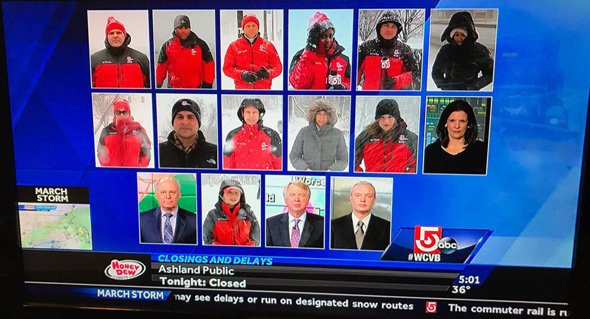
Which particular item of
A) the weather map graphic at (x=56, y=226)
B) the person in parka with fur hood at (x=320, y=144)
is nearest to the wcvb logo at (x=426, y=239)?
the person in parka with fur hood at (x=320, y=144)

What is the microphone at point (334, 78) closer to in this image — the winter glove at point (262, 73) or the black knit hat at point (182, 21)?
the winter glove at point (262, 73)

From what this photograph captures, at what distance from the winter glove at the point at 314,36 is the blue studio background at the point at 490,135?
0.08 ft

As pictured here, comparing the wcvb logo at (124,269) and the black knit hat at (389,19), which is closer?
the black knit hat at (389,19)

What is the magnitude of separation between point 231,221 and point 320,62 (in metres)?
0.38

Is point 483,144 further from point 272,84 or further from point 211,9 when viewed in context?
point 211,9

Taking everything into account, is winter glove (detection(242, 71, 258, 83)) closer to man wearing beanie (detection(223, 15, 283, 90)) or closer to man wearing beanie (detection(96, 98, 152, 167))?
man wearing beanie (detection(223, 15, 283, 90))

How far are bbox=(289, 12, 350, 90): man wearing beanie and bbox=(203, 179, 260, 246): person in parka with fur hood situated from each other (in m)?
0.26

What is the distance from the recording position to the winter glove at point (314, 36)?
935 millimetres

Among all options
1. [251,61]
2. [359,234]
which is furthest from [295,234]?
[251,61]

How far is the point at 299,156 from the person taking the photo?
3.21 ft

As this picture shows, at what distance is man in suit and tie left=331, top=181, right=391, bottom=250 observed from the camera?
980 mm

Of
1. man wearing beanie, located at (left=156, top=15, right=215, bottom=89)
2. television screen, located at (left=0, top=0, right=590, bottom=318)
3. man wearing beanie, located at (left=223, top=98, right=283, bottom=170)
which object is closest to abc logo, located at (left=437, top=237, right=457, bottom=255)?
television screen, located at (left=0, top=0, right=590, bottom=318)

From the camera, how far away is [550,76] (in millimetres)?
917

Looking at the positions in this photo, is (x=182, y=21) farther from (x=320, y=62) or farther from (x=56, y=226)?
(x=56, y=226)
